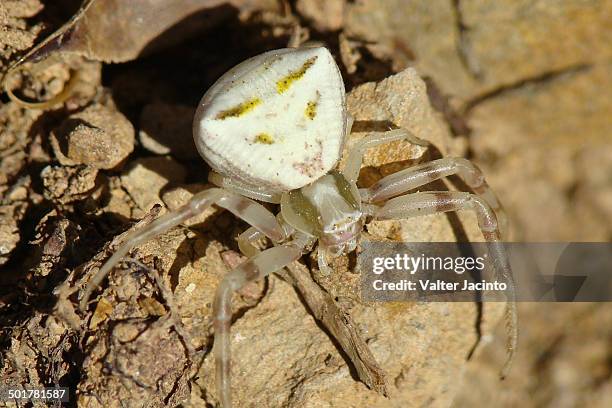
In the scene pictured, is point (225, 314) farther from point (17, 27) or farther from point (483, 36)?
point (483, 36)

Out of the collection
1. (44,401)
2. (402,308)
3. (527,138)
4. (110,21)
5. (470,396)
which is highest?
(110,21)

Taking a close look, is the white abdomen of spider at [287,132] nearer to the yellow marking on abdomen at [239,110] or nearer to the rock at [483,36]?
the yellow marking on abdomen at [239,110]

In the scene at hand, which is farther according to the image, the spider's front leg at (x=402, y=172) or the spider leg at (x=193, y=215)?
the spider's front leg at (x=402, y=172)

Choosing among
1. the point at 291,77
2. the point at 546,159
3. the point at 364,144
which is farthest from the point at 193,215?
the point at 546,159

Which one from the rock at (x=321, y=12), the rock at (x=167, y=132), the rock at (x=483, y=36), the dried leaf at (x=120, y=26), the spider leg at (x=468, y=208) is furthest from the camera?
the rock at (x=483, y=36)

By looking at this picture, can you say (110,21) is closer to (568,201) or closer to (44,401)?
(44,401)

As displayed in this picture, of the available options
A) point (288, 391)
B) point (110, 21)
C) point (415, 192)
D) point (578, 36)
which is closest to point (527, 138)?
point (578, 36)

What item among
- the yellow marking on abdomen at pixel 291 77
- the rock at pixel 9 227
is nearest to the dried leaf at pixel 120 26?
the rock at pixel 9 227

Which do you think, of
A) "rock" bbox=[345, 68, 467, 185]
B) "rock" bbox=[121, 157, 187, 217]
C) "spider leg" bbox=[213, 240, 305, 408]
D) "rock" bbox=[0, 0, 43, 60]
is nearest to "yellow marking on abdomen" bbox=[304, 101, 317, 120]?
"rock" bbox=[345, 68, 467, 185]

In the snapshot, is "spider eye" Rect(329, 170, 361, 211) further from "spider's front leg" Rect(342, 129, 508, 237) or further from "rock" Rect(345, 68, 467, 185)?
"rock" Rect(345, 68, 467, 185)
